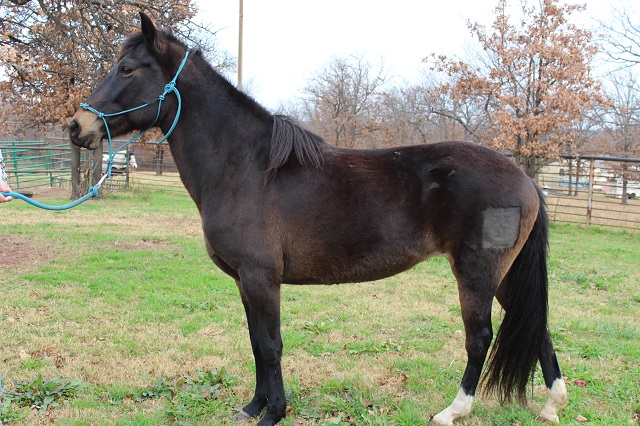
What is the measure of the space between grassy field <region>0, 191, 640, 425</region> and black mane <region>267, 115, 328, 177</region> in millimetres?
1703

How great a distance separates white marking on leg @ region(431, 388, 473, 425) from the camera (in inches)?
120

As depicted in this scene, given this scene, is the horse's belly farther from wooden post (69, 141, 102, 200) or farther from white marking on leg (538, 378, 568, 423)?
wooden post (69, 141, 102, 200)

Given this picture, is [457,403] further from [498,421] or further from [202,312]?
[202,312]

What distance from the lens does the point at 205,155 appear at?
10.2 ft

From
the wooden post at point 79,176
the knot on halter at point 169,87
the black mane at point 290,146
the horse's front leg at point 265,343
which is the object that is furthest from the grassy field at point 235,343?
the wooden post at point 79,176

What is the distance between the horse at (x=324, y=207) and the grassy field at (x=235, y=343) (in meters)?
0.46

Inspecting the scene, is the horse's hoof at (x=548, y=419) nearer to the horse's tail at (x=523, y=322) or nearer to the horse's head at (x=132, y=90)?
the horse's tail at (x=523, y=322)

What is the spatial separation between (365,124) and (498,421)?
2504cm

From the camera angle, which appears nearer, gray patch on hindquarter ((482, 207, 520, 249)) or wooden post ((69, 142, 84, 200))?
gray patch on hindquarter ((482, 207, 520, 249))

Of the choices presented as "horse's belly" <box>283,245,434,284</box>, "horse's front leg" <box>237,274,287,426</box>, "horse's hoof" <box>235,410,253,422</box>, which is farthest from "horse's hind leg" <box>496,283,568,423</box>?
"horse's hoof" <box>235,410,253,422</box>

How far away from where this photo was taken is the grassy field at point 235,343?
324cm

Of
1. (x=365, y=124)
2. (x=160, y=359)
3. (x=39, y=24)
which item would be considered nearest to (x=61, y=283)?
(x=160, y=359)

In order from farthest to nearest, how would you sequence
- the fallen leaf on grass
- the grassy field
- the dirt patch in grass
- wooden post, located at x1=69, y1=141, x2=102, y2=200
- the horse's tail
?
wooden post, located at x1=69, y1=141, x2=102, y2=200, the dirt patch in grass, the fallen leaf on grass, the grassy field, the horse's tail

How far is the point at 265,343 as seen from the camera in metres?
3.01
